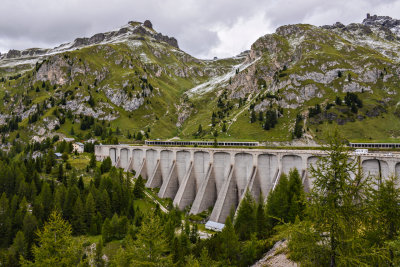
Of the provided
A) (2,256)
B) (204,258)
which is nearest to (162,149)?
(2,256)

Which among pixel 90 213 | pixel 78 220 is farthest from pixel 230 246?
pixel 78 220

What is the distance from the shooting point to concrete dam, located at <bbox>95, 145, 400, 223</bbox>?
48.5 m

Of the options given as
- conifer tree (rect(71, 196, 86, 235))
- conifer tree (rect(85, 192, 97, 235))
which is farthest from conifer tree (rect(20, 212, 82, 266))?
conifer tree (rect(85, 192, 97, 235))

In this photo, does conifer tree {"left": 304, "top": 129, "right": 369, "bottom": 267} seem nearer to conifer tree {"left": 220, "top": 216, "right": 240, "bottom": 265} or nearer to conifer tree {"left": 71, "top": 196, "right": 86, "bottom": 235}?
conifer tree {"left": 220, "top": 216, "right": 240, "bottom": 265}

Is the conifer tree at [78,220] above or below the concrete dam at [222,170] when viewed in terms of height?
below

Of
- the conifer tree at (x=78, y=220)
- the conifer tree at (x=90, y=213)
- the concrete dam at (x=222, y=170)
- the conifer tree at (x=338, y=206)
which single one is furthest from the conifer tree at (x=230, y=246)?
the conifer tree at (x=78, y=220)

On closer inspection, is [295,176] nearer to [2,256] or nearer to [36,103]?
[2,256]

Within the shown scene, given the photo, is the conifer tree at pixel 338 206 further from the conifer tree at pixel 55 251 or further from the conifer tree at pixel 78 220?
the conifer tree at pixel 78 220

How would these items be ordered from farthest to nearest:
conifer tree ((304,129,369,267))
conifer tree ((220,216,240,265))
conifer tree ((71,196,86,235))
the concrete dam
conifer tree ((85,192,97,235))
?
conifer tree ((85,192,97,235)) < conifer tree ((71,196,86,235)) < the concrete dam < conifer tree ((220,216,240,265)) < conifer tree ((304,129,369,267))

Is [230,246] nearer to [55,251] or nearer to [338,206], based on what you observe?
[55,251]

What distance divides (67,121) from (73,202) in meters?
143

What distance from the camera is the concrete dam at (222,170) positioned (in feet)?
159

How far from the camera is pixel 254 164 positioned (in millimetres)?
58125

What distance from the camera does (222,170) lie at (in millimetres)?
65812
